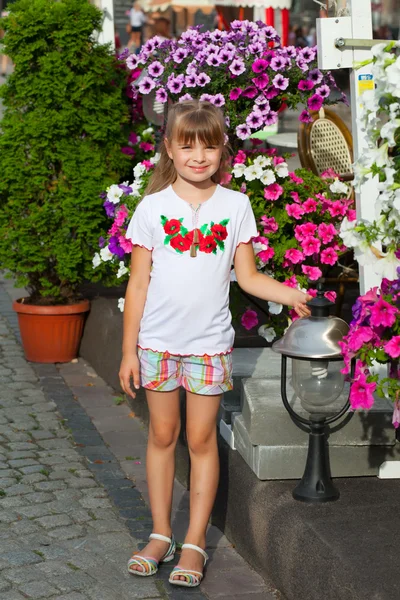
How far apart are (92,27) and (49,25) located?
24cm

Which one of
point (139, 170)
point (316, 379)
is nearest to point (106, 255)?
point (139, 170)

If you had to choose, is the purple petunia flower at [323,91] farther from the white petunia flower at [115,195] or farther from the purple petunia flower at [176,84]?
the white petunia flower at [115,195]

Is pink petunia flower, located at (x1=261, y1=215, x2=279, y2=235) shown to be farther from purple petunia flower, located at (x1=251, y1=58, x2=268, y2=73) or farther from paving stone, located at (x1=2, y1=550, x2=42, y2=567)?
paving stone, located at (x1=2, y1=550, x2=42, y2=567)

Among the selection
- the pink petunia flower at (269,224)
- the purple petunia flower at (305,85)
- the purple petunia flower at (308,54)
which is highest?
the purple petunia flower at (308,54)

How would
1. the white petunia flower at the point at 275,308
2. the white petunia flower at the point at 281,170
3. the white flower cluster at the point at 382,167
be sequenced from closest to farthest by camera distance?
1. the white flower cluster at the point at 382,167
2. the white petunia flower at the point at 275,308
3. the white petunia flower at the point at 281,170

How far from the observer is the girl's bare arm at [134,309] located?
359cm

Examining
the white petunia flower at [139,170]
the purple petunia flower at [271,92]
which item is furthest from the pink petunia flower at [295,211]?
the white petunia flower at [139,170]

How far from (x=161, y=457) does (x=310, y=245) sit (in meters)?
1.61

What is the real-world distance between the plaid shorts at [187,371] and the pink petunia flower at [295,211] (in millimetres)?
1547

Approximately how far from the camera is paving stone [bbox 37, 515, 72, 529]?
13.7ft

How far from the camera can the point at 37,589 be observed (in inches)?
142

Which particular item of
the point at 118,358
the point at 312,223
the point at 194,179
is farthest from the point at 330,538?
the point at 118,358

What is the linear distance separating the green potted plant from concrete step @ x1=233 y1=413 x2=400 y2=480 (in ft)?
8.81

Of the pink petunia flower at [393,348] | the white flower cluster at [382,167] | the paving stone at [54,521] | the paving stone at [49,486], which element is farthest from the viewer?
the paving stone at [49,486]
